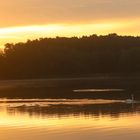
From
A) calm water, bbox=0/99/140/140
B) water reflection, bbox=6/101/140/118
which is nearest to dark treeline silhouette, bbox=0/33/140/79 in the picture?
water reflection, bbox=6/101/140/118

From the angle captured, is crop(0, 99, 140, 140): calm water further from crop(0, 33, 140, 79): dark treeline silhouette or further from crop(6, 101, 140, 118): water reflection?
crop(0, 33, 140, 79): dark treeline silhouette

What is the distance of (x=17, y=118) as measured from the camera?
32.3m

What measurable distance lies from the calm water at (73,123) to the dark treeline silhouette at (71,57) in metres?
66.4

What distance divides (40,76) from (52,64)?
6.38m

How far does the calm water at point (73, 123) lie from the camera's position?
80.7 ft

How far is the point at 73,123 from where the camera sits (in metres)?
28.9

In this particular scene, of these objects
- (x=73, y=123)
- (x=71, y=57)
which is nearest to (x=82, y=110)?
(x=73, y=123)

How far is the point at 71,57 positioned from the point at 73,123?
289ft

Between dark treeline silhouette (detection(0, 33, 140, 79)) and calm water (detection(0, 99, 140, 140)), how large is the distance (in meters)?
66.4

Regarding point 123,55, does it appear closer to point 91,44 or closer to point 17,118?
point 91,44

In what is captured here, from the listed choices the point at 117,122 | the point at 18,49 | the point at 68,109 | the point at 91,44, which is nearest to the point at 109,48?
the point at 91,44

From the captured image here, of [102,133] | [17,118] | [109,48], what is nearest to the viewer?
[102,133]

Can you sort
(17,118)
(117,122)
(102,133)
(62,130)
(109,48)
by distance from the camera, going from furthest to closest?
(109,48)
(17,118)
(117,122)
(62,130)
(102,133)

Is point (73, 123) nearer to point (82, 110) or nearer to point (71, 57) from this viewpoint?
point (82, 110)
